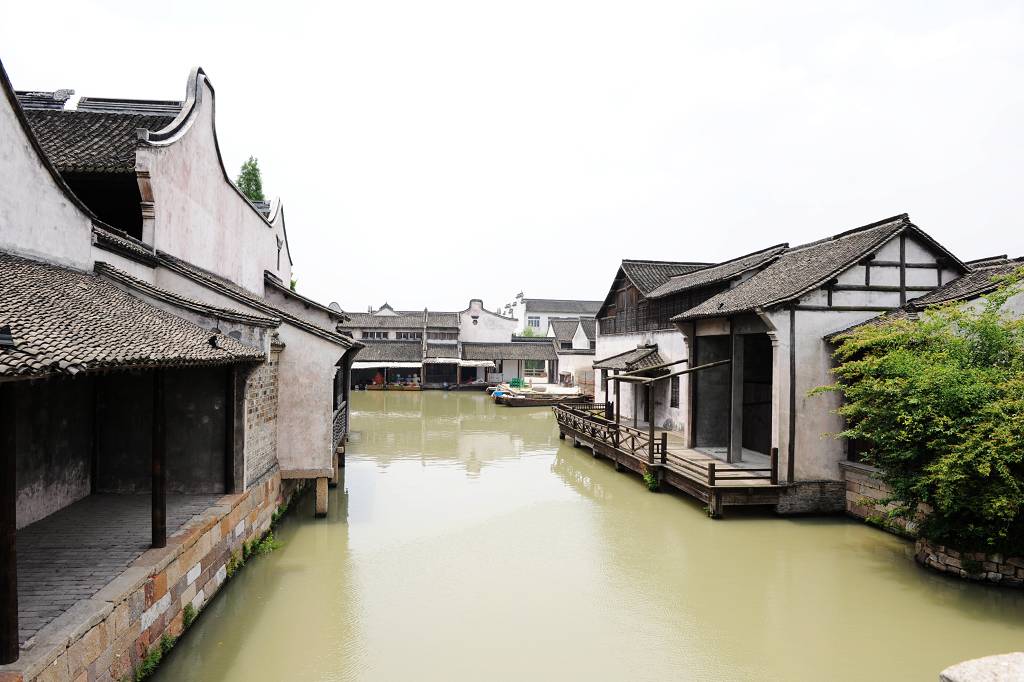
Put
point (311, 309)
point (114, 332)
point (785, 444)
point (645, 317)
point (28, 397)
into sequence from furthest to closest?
point (645, 317)
point (311, 309)
point (785, 444)
point (28, 397)
point (114, 332)

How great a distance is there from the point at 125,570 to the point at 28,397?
292 cm

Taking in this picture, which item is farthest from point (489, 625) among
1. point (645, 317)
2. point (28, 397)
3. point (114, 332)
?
point (645, 317)

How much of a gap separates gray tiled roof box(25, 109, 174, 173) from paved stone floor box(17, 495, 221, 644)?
5.66 meters

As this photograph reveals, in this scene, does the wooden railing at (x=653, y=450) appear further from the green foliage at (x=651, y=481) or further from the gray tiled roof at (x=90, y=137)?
the gray tiled roof at (x=90, y=137)

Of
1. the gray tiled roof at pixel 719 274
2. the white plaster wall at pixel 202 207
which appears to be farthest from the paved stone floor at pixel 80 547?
the gray tiled roof at pixel 719 274

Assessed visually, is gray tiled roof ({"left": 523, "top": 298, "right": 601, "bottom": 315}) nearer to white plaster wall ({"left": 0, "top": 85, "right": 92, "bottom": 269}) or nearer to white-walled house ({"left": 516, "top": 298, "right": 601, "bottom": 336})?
white-walled house ({"left": 516, "top": 298, "right": 601, "bottom": 336})

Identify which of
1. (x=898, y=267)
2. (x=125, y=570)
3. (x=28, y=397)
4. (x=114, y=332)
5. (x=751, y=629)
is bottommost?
(x=751, y=629)

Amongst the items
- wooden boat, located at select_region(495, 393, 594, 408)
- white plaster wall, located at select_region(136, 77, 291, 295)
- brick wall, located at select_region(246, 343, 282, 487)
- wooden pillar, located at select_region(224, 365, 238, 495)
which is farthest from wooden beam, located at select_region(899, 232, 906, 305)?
wooden boat, located at select_region(495, 393, 594, 408)

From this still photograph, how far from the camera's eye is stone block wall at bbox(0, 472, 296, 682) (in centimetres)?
476

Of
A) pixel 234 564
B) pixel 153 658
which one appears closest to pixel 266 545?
pixel 234 564

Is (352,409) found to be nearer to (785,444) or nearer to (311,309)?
(311,309)

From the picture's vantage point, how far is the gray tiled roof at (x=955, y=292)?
447 inches

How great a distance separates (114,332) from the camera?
6.07 meters

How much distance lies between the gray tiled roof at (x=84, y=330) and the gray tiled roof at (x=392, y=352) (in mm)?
36986
